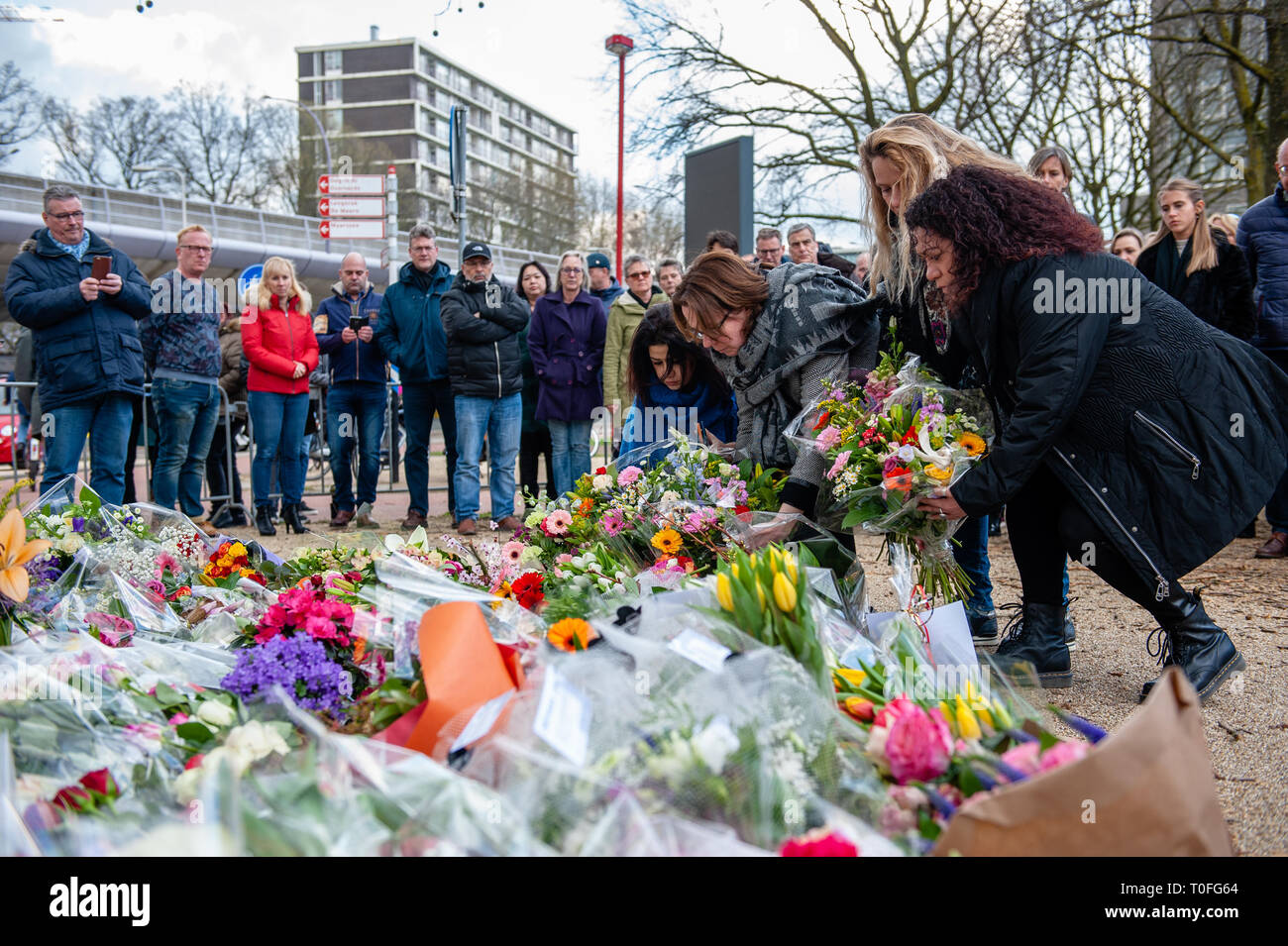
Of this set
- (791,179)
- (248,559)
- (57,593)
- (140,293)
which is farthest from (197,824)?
(791,179)

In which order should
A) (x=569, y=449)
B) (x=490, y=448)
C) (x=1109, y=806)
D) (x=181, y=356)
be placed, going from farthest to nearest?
1. (x=569, y=449)
2. (x=490, y=448)
3. (x=181, y=356)
4. (x=1109, y=806)

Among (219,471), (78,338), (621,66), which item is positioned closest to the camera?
(78,338)

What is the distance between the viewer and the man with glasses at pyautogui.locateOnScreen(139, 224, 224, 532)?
6.55 metres

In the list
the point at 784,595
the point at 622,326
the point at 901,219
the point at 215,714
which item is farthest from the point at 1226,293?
the point at 215,714

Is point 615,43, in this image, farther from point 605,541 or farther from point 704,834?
point 704,834

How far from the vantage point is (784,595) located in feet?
6.24

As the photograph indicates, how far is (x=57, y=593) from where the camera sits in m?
2.78

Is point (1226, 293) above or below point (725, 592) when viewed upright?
above

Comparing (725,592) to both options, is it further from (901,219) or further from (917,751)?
(901,219)

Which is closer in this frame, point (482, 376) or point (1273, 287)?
point (1273, 287)

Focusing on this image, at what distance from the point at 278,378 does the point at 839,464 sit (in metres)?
5.20

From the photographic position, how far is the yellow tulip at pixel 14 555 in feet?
7.29

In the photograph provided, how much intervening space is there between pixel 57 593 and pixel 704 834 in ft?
7.60

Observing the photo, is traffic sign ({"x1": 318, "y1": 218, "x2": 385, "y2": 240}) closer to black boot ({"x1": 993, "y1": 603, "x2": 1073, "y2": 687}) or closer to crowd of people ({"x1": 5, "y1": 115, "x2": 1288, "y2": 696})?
crowd of people ({"x1": 5, "y1": 115, "x2": 1288, "y2": 696})
